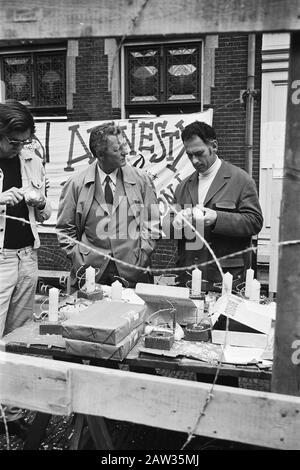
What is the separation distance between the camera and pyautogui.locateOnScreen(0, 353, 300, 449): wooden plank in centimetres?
154

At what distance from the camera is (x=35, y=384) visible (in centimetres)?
173

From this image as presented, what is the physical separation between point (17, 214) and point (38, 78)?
5.06 metres

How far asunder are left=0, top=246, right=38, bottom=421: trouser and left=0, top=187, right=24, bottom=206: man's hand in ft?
1.10

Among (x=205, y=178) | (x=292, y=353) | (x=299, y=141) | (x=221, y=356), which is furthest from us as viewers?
(x=205, y=178)

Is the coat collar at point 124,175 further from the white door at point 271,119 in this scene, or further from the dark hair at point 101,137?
the white door at point 271,119

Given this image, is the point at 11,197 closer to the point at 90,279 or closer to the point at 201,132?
the point at 90,279

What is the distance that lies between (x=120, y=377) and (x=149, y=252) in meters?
2.04

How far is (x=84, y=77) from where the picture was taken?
279 inches

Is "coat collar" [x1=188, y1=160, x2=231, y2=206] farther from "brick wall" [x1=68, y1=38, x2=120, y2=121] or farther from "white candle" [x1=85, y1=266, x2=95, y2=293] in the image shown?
"brick wall" [x1=68, y1=38, x2=120, y2=121]

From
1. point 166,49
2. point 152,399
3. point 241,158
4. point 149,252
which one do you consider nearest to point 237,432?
point 152,399

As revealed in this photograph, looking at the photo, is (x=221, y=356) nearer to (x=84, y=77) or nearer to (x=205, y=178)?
(x=205, y=178)

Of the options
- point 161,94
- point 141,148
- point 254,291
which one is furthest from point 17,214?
point 161,94

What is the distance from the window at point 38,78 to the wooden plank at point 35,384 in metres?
6.16

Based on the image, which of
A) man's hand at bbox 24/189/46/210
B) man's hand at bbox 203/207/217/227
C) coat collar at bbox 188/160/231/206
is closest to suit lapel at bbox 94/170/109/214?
man's hand at bbox 24/189/46/210
